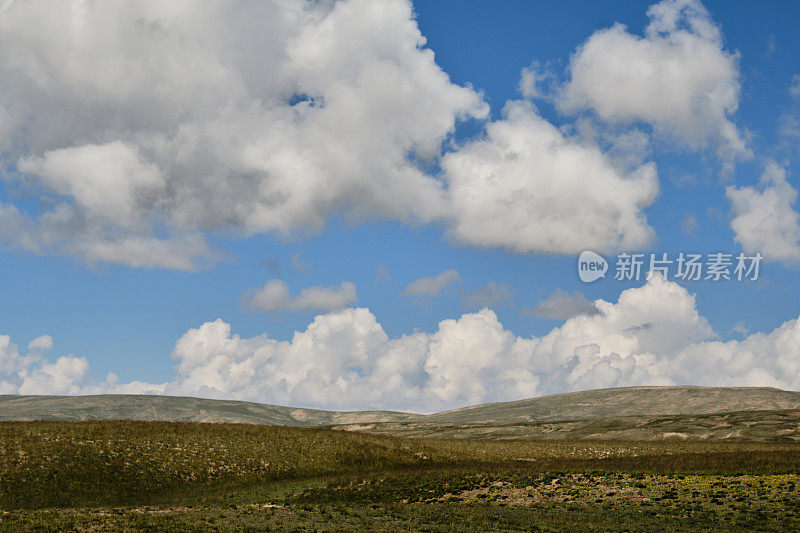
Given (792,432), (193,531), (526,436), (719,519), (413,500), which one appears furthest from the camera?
(526,436)

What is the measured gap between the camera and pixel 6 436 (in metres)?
58.3

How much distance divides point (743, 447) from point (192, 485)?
2620 inches

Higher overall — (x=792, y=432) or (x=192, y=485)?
(x=792, y=432)

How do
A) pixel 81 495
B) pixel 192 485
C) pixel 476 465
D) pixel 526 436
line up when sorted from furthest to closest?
1. pixel 526 436
2. pixel 476 465
3. pixel 192 485
4. pixel 81 495

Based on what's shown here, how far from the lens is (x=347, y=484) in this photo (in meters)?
50.6

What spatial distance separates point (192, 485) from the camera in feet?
180

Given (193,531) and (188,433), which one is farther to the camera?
(188,433)

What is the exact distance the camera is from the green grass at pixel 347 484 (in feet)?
117

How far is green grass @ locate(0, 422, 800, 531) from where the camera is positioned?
35.6m

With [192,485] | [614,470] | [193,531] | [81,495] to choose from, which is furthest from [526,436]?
[193,531]

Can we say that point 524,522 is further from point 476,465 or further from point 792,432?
point 792,432

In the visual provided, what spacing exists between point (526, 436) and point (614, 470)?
73.6 m

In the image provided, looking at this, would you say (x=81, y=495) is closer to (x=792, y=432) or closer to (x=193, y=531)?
(x=193, y=531)

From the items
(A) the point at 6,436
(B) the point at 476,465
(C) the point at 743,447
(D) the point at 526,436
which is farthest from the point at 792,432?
(A) the point at 6,436
